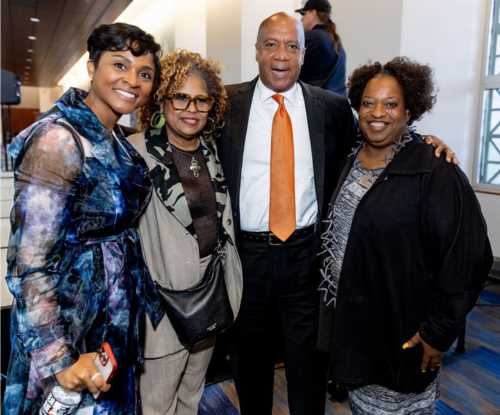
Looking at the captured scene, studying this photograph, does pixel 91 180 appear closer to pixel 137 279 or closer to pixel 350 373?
pixel 137 279

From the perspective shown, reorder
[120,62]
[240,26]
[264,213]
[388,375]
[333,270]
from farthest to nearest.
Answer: [240,26], [264,213], [333,270], [388,375], [120,62]

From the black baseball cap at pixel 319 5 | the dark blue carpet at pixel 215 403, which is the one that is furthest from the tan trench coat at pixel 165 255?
the black baseball cap at pixel 319 5

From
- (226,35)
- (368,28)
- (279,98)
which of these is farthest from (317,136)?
(226,35)

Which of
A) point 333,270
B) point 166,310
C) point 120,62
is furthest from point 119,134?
point 333,270

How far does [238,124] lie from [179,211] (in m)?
0.56

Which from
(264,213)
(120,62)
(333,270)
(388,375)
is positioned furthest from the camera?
(264,213)

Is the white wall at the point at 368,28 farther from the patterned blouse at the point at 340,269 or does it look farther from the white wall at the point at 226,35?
the patterned blouse at the point at 340,269

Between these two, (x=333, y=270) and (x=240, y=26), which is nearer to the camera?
(x=333, y=270)

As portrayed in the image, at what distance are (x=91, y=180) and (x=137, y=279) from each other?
347 millimetres

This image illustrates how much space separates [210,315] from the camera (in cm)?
141

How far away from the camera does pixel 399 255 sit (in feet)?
4.30

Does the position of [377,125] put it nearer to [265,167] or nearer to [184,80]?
[265,167]

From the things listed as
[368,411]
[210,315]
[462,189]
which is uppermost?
[462,189]

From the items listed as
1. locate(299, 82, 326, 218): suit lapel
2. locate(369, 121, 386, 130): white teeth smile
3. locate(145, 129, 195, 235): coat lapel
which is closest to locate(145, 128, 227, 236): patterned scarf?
locate(145, 129, 195, 235): coat lapel
